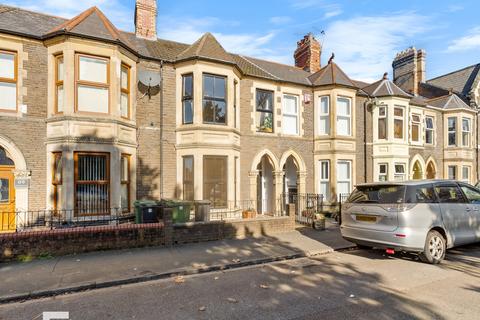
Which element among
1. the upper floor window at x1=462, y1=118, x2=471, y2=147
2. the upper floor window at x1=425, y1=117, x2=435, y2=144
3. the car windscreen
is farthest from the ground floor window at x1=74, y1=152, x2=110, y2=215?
the upper floor window at x1=462, y1=118, x2=471, y2=147

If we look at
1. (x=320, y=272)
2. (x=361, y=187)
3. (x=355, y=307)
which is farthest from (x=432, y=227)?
(x=355, y=307)

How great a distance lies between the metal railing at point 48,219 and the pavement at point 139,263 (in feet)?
6.82

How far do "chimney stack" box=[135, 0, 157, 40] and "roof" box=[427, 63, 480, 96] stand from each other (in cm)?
1931

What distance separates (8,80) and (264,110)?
30.2 feet

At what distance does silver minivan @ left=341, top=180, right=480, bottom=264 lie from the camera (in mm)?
6293

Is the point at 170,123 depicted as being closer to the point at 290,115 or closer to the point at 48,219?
the point at 48,219

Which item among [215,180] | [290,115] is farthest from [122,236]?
[290,115]

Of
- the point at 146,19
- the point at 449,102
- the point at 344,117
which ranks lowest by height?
the point at 344,117

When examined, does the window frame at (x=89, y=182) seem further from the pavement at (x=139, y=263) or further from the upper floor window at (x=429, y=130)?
A: the upper floor window at (x=429, y=130)

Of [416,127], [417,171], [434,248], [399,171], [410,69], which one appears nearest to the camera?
[434,248]

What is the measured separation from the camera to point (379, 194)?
6867 mm

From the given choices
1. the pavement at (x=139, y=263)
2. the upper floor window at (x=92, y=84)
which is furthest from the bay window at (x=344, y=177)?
the upper floor window at (x=92, y=84)

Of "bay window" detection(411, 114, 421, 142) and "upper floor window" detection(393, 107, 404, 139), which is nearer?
"upper floor window" detection(393, 107, 404, 139)

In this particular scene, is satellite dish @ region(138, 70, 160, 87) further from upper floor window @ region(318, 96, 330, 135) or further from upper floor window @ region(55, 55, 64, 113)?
upper floor window @ region(318, 96, 330, 135)
